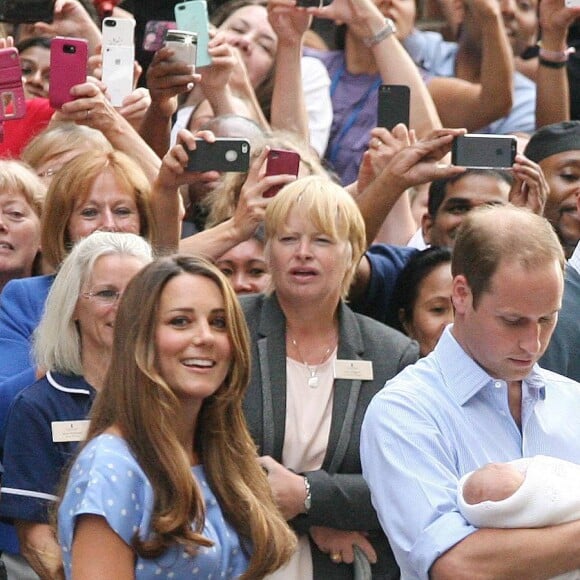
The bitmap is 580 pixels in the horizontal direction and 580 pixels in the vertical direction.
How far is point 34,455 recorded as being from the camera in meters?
4.07

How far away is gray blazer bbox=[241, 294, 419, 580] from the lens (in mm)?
4332

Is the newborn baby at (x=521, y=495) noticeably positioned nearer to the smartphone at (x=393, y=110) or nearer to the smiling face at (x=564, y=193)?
the smiling face at (x=564, y=193)

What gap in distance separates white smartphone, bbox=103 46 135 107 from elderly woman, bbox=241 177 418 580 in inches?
36.9

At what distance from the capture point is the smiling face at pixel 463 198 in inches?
→ 215

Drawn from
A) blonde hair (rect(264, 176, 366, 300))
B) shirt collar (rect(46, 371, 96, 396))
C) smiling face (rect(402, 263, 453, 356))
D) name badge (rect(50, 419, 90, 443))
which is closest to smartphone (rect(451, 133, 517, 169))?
smiling face (rect(402, 263, 453, 356))

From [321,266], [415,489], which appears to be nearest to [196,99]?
[321,266]

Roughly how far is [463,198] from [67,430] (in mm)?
2006

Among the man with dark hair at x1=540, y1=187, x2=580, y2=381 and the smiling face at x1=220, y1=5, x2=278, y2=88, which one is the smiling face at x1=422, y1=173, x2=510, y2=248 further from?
the smiling face at x1=220, y1=5, x2=278, y2=88

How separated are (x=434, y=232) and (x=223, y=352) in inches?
86.3

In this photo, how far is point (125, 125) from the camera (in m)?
5.26

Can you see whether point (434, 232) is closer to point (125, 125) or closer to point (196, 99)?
point (125, 125)

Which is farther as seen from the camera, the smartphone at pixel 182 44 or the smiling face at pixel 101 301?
the smartphone at pixel 182 44

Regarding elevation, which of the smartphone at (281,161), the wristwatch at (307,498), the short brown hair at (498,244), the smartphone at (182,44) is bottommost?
the wristwatch at (307,498)

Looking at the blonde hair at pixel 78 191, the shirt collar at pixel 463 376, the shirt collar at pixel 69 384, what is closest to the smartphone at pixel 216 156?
the blonde hair at pixel 78 191
